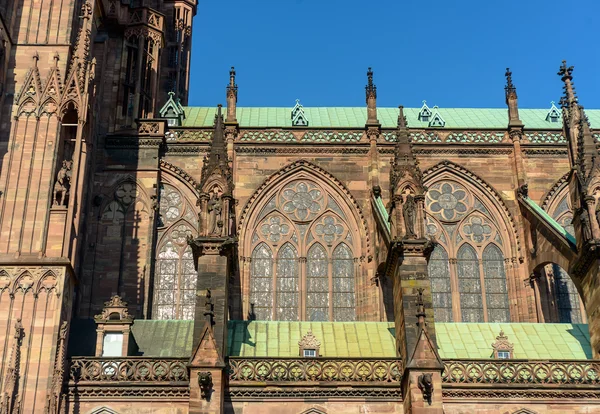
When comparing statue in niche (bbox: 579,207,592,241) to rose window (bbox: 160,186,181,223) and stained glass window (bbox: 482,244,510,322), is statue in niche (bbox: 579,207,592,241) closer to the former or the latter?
stained glass window (bbox: 482,244,510,322)

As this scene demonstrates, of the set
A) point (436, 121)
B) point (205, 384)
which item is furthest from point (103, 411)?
point (436, 121)

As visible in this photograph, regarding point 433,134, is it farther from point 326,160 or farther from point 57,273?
point 57,273

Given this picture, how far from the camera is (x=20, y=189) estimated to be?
23984 millimetres

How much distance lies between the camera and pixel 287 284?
28.2m

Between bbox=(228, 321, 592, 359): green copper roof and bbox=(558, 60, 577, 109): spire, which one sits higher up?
bbox=(558, 60, 577, 109): spire

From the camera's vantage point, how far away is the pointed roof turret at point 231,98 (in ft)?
100

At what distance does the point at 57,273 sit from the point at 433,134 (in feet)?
43.2

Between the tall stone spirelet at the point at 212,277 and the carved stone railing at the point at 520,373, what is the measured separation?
5.45m

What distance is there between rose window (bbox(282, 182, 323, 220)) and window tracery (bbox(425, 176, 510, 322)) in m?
3.45

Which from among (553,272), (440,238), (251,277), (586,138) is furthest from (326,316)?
(586,138)

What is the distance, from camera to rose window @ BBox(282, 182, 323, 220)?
2931 centimetres

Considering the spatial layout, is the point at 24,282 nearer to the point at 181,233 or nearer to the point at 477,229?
the point at 181,233

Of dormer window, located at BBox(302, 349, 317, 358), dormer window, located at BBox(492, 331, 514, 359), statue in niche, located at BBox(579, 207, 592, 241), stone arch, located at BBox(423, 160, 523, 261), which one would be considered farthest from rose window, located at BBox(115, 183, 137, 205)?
statue in niche, located at BBox(579, 207, 592, 241)

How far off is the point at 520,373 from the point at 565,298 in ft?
19.8
